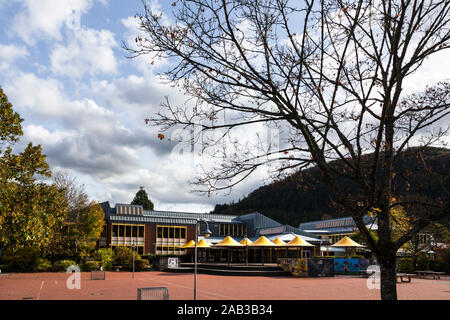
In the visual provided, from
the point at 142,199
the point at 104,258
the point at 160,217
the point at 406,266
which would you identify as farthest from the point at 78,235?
the point at 142,199

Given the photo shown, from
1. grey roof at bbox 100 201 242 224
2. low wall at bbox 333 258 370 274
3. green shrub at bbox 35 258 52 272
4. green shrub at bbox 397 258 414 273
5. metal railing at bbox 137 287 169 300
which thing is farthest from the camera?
grey roof at bbox 100 201 242 224

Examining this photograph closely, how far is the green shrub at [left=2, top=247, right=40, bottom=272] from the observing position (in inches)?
1289

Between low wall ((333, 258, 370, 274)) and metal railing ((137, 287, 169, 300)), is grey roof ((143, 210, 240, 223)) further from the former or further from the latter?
metal railing ((137, 287, 169, 300))

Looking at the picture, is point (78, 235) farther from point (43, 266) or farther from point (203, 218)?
point (203, 218)

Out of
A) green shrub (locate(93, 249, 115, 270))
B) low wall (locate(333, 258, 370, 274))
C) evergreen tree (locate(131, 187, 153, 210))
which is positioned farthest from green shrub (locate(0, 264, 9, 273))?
evergreen tree (locate(131, 187, 153, 210))

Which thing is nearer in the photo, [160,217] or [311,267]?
[311,267]

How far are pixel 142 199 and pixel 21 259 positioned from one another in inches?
2047

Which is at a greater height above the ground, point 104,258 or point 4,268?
point 104,258

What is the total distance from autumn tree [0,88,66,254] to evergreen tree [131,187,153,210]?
67.3 m

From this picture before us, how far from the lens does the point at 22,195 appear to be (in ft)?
51.9

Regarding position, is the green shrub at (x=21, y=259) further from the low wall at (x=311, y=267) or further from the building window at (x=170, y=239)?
the low wall at (x=311, y=267)
